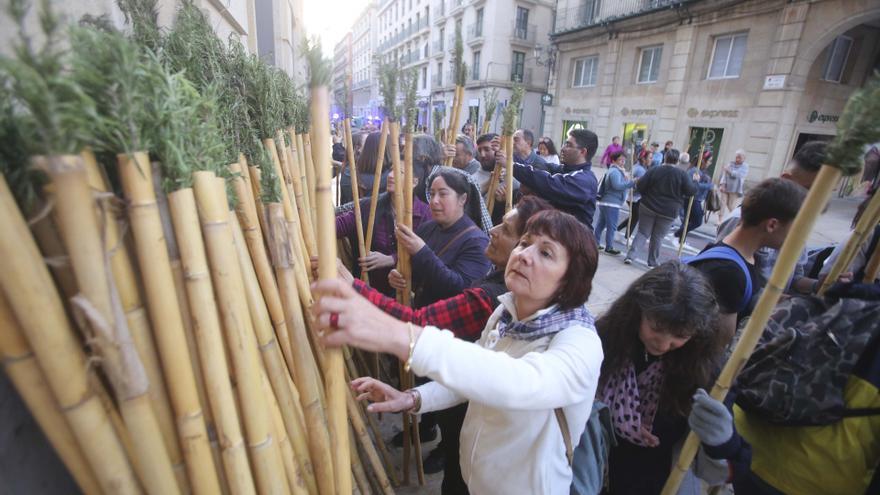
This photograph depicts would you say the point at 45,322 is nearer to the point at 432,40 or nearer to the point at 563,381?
the point at 563,381

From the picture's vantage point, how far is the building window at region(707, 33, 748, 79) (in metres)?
12.0

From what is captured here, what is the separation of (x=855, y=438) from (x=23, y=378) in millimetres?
2261

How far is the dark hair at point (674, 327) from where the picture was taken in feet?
4.97

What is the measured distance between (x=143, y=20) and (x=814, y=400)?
2498mm

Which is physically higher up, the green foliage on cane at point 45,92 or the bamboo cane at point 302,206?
the green foliage on cane at point 45,92

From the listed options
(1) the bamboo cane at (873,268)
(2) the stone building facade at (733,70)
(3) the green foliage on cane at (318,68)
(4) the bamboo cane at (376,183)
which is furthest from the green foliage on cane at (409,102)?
(2) the stone building facade at (733,70)

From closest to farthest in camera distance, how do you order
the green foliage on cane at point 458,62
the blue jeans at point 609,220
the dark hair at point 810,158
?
the green foliage on cane at point 458,62
the dark hair at point 810,158
the blue jeans at point 609,220

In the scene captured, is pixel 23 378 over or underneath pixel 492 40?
underneath

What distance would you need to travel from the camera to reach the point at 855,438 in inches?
52.8

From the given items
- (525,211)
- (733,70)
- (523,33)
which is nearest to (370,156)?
(525,211)

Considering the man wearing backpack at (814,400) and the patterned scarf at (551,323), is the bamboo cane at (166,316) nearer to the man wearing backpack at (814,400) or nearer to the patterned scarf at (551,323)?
the patterned scarf at (551,323)

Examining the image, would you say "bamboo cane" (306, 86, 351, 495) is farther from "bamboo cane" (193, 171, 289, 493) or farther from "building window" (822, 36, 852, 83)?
"building window" (822, 36, 852, 83)

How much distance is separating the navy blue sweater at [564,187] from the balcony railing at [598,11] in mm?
14051

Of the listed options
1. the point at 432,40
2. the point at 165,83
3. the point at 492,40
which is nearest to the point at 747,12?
the point at 492,40
